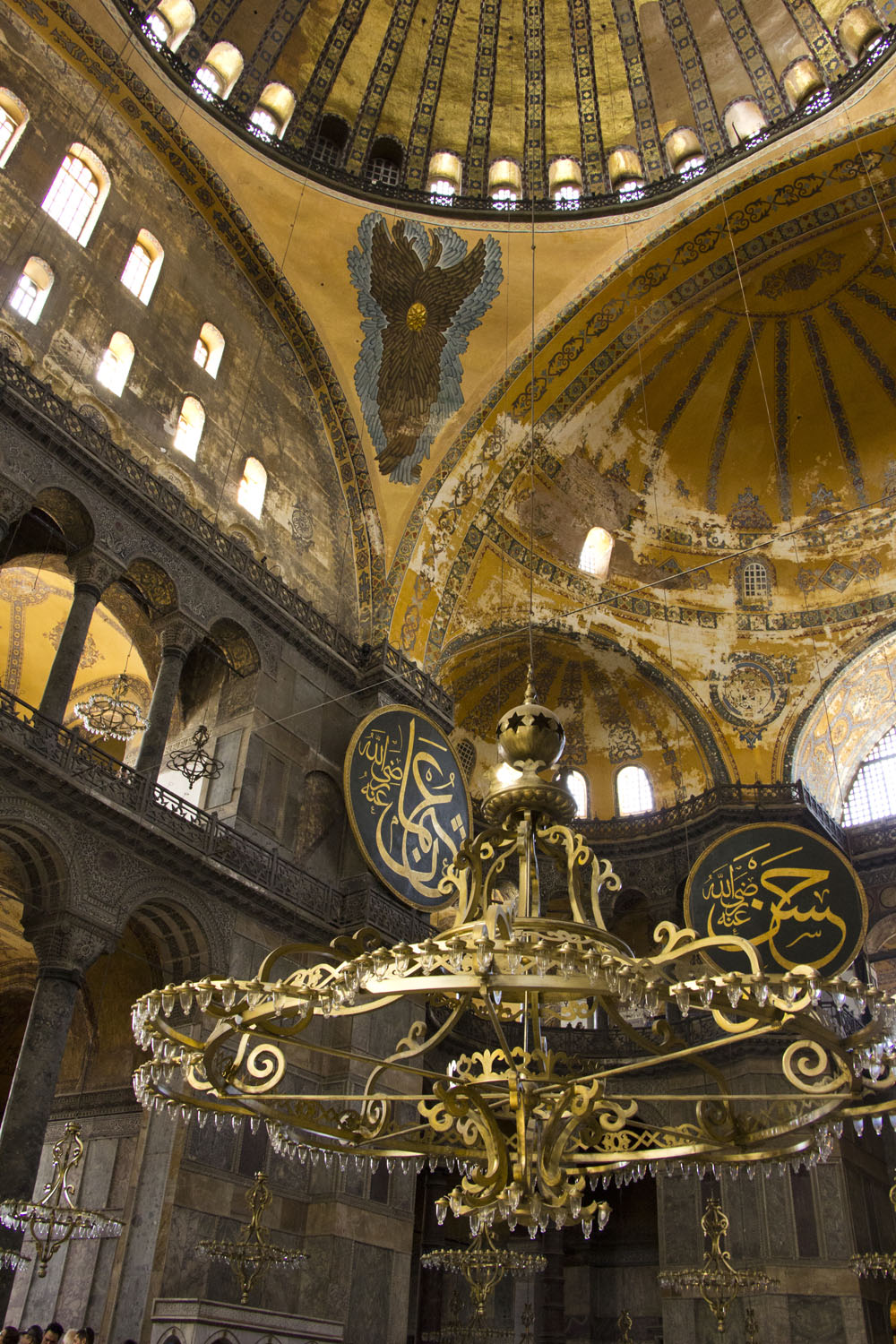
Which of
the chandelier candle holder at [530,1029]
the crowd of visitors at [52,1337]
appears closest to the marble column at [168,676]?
the crowd of visitors at [52,1337]

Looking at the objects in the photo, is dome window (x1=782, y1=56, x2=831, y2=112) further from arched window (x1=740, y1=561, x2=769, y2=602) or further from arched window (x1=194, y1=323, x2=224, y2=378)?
arched window (x1=194, y1=323, x2=224, y2=378)

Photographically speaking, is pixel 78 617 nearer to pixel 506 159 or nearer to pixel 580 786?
pixel 580 786

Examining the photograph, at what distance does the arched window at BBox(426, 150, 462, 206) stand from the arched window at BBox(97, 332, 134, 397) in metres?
4.60

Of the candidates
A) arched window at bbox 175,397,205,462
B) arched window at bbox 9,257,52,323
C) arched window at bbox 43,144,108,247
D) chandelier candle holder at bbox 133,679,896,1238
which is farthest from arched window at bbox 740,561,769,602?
chandelier candle holder at bbox 133,679,896,1238

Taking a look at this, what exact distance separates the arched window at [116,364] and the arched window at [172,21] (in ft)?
11.4

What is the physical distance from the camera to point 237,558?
32.6 ft

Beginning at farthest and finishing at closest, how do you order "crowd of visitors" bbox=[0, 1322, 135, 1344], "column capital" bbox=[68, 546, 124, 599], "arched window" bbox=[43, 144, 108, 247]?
"arched window" bbox=[43, 144, 108, 247] < "column capital" bbox=[68, 546, 124, 599] < "crowd of visitors" bbox=[0, 1322, 135, 1344]

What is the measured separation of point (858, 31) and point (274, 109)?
621 centimetres

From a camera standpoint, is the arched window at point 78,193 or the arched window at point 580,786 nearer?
the arched window at point 78,193

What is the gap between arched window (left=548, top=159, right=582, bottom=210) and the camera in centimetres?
1246

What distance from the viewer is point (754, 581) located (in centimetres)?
1343

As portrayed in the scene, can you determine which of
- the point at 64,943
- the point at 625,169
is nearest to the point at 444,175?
the point at 625,169

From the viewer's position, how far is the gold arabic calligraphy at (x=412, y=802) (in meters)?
10.0

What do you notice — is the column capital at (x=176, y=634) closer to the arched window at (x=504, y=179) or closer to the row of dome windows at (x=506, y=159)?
the row of dome windows at (x=506, y=159)
